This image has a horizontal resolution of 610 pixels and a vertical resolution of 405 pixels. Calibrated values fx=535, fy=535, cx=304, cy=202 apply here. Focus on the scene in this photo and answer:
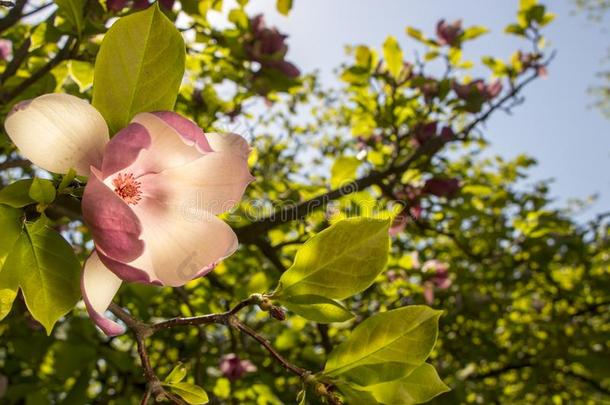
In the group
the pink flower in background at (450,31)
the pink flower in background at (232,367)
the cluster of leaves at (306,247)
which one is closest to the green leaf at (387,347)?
the cluster of leaves at (306,247)

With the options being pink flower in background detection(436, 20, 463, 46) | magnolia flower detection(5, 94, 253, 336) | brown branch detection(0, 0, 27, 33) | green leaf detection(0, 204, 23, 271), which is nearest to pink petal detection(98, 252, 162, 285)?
magnolia flower detection(5, 94, 253, 336)

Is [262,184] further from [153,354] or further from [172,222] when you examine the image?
[172,222]

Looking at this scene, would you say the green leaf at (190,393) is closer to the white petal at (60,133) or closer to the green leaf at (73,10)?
the white petal at (60,133)

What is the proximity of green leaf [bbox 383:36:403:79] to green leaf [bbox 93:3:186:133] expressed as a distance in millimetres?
1701

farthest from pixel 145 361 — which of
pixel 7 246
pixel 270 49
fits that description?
pixel 270 49

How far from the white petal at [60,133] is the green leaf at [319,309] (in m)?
0.31

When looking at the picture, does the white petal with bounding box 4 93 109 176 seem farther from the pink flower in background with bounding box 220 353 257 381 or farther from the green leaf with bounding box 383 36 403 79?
the green leaf with bounding box 383 36 403 79

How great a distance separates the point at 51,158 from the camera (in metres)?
0.59

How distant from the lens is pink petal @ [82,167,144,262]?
1.76 ft

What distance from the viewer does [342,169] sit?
1971 millimetres

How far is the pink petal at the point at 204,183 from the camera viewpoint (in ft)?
2.19

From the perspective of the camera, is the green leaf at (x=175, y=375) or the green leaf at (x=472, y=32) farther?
the green leaf at (x=472, y=32)

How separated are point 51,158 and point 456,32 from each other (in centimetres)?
213

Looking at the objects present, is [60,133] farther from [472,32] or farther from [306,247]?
[472,32]
